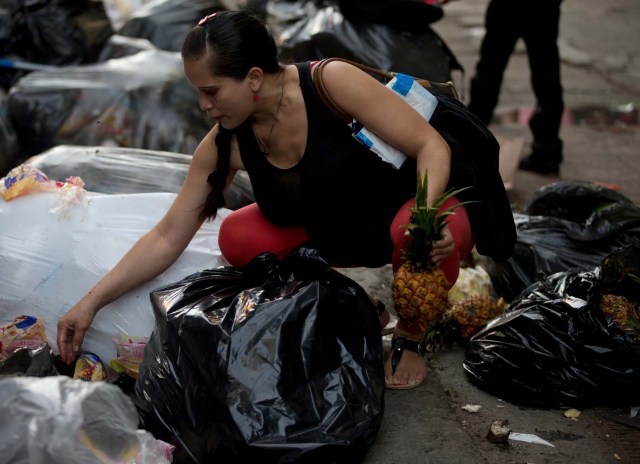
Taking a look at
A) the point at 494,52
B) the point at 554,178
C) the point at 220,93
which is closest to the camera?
the point at 220,93

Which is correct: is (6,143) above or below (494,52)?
below

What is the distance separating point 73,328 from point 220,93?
784mm

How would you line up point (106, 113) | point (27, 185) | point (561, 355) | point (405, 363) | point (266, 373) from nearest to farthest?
point (266, 373) → point (561, 355) → point (405, 363) → point (27, 185) → point (106, 113)

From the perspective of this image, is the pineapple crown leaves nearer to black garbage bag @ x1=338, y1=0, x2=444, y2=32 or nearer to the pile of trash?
the pile of trash

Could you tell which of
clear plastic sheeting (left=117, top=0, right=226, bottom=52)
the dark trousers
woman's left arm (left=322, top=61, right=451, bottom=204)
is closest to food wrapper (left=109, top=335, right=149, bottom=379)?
woman's left arm (left=322, top=61, right=451, bottom=204)

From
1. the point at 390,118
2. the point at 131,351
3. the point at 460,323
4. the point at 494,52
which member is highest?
the point at 390,118

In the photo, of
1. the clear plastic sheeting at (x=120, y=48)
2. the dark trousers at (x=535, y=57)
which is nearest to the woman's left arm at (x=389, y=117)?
the dark trousers at (x=535, y=57)

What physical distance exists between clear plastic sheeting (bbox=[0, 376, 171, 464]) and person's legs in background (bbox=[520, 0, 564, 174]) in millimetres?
3193

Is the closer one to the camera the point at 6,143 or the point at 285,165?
the point at 285,165

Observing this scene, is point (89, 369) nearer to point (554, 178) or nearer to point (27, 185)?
point (27, 185)

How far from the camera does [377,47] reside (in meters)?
3.90

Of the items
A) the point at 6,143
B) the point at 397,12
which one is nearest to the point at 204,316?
the point at 6,143

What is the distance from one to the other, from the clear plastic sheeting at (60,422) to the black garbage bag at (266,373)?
281mm

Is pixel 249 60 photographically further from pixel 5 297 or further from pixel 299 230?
pixel 5 297
